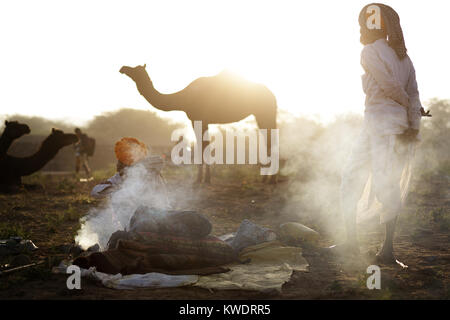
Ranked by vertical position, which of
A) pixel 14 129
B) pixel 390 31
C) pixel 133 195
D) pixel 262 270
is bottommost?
pixel 262 270

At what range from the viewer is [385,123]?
456 cm

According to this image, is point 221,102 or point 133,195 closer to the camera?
point 133,195

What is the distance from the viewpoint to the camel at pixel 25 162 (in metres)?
11.6

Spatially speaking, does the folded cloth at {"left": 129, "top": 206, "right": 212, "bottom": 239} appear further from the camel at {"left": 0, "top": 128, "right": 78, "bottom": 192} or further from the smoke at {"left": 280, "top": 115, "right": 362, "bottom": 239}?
the camel at {"left": 0, "top": 128, "right": 78, "bottom": 192}

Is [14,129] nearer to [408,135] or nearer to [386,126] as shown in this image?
[386,126]

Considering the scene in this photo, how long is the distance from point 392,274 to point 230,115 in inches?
371

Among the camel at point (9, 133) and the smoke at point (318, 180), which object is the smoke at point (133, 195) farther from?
the camel at point (9, 133)

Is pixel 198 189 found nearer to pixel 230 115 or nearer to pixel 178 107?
pixel 178 107

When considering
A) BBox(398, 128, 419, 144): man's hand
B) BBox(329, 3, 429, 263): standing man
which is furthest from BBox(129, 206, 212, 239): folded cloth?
BBox(398, 128, 419, 144): man's hand

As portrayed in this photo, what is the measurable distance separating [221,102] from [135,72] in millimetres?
3347

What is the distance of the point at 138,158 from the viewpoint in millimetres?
5297

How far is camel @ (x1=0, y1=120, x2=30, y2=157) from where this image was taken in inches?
462

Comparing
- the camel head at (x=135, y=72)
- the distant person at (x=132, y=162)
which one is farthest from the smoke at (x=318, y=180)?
the camel head at (x=135, y=72)

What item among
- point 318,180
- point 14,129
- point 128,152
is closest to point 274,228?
point 128,152
